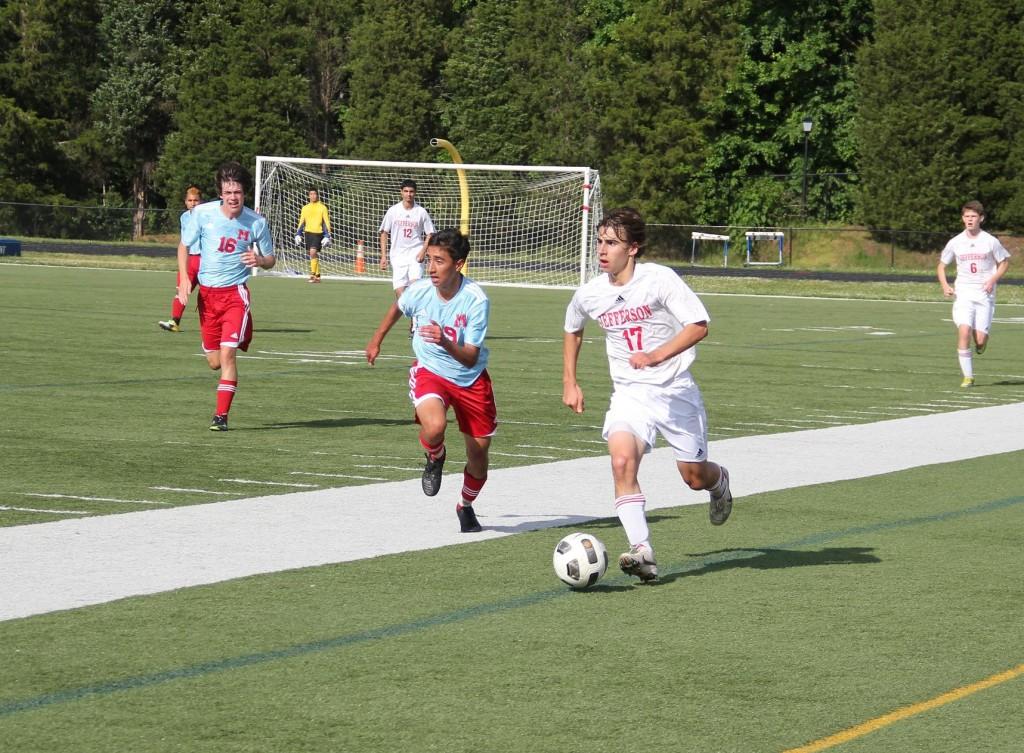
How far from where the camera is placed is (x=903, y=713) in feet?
19.3

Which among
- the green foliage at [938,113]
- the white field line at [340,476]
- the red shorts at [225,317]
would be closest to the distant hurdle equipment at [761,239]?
the green foliage at [938,113]

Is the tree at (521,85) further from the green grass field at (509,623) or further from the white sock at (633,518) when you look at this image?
the white sock at (633,518)

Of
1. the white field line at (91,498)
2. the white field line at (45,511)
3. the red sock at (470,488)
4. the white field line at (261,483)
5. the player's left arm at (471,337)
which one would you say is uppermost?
the player's left arm at (471,337)

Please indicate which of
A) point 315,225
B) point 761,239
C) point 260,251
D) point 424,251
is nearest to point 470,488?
point 424,251

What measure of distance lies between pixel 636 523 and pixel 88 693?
2894 mm

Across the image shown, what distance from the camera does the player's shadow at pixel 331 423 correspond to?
1406 cm

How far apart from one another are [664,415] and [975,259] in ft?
41.9

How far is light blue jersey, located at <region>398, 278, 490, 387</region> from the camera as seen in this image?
9312 millimetres

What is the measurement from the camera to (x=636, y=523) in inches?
315

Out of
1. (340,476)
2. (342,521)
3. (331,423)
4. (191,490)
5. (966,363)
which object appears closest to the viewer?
(342,521)

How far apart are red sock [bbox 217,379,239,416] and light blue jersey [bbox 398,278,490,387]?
4.54 metres

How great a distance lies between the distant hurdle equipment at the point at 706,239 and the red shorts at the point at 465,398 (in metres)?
50.9

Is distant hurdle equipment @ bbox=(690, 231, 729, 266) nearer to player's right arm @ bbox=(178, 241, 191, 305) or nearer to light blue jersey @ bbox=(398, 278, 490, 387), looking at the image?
player's right arm @ bbox=(178, 241, 191, 305)

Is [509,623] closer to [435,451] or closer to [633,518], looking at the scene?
[633,518]
